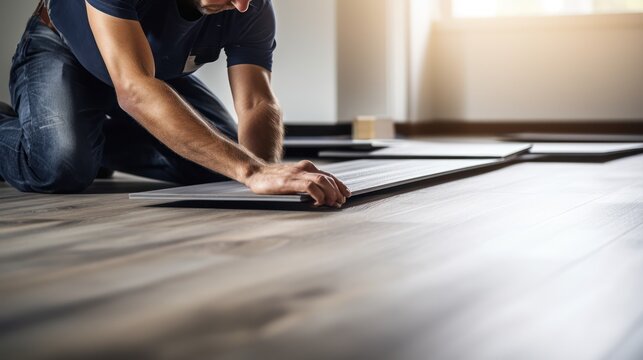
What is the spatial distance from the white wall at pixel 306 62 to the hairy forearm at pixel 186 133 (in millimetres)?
3666

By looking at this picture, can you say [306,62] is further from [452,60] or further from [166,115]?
[166,115]

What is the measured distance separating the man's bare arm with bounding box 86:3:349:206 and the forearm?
A: 418 millimetres

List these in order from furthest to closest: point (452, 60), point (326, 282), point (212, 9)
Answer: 1. point (452, 60)
2. point (212, 9)
3. point (326, 282)

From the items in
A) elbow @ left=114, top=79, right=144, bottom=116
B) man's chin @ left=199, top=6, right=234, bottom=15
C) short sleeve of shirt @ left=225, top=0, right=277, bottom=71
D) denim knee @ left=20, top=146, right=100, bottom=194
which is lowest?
denim knee @ left=20, top=146, right=100, bottom=194

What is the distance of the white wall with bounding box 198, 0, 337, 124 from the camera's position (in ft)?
17.1

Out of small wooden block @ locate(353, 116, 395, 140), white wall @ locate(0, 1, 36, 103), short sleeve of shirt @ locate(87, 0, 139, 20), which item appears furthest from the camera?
white wall @ locate(0, 1, 36, 103)

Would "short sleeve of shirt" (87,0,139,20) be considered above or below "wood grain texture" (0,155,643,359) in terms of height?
above

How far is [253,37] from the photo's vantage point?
218cm

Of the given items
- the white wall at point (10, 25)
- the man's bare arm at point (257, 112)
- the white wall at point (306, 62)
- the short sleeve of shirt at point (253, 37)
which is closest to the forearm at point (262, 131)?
the man's bare arm at point (257, 112)

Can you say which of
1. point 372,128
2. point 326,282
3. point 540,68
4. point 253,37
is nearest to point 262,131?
point 253,37

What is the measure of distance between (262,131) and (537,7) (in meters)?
4.29

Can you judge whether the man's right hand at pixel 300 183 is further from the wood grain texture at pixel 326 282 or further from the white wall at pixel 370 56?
the white wall at pixel 370 56

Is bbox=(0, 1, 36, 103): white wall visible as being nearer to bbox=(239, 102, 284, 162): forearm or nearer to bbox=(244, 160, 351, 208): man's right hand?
bbox=(239, 102, 284, 162): forearm

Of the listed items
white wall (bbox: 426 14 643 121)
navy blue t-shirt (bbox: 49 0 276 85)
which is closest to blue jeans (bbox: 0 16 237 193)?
navy blue t-shirt (bbox: 49 0 276 85)
